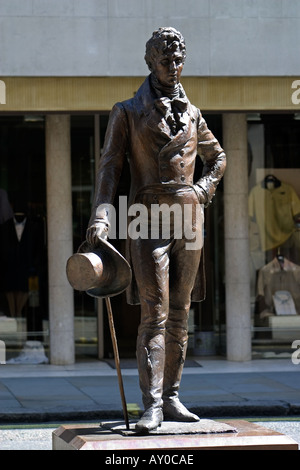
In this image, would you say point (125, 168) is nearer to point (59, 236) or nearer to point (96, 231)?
point (59, 236)

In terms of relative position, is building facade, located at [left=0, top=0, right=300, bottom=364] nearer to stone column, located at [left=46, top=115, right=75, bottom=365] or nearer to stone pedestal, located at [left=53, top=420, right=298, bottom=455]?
stone column, located at [left=46, top=115, right=75, bottom=365]

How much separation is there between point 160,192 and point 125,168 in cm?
885

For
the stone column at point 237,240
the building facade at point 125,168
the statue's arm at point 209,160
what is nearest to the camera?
the statue's arm at point 209,160

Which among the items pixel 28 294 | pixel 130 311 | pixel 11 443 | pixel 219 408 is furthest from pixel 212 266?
pixel 11 443

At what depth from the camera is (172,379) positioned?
7559 millimetres

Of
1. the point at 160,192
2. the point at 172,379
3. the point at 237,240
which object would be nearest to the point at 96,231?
the point at 160,192

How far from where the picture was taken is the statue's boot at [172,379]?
741 centimetres

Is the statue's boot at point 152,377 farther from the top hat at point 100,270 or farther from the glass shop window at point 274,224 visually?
the glass shop window at point 274,224
